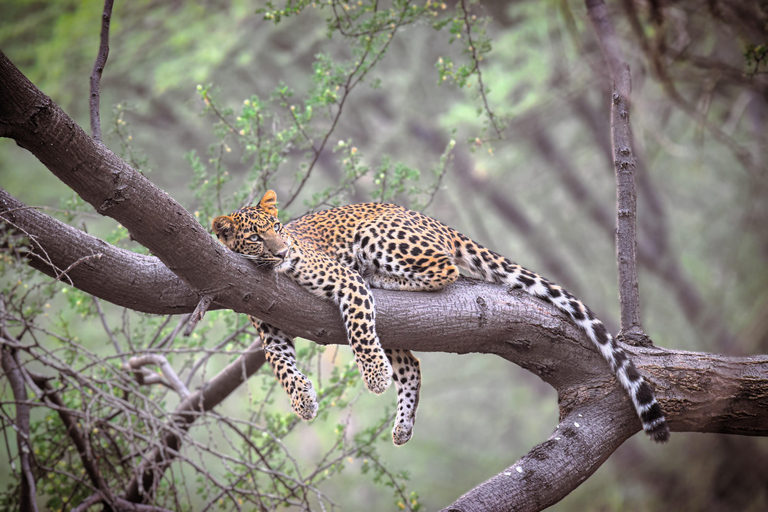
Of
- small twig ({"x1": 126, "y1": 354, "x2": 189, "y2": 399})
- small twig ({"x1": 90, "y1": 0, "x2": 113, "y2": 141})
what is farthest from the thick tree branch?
small twig ({"x1": 126, "y1": 354, "x2": 189, "y2": 399})

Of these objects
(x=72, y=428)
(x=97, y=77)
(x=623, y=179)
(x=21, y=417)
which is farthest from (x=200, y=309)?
(x=623, y=179)

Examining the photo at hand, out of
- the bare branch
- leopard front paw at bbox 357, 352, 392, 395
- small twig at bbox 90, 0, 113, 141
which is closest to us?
small twig at bbox 90, 0, 113, 141

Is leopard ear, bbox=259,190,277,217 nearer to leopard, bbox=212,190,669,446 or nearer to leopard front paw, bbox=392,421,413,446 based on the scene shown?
leopard, bbox=212,190,669,446

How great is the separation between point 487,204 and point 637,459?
573 centimetres

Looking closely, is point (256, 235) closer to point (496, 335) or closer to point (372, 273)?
point (372, 273)

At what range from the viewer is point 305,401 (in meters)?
4.66

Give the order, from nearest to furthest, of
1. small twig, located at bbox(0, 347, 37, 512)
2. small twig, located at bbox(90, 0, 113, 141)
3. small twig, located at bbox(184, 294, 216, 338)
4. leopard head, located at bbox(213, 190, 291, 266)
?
small twig, located at bbox(184, 294, 216, 338)
small twig, located at bbox(90, 0, 113, 141)
leopard head, located at bbox(213, 190, 291, 266)
small twig, located at bbox(0, 347, 37, 512)

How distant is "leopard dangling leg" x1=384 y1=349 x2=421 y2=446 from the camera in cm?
517

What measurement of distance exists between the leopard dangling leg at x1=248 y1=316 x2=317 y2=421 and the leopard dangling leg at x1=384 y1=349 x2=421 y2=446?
2.46 ft

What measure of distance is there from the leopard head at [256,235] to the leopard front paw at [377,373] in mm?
893

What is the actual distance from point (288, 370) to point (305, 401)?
0.26 metres

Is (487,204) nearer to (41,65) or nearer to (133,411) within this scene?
(41,65)

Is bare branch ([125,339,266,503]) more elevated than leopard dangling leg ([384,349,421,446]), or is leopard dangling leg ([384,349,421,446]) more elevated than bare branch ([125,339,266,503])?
bare branch ([125,339,266,503])

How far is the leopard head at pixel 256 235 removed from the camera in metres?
4.30
